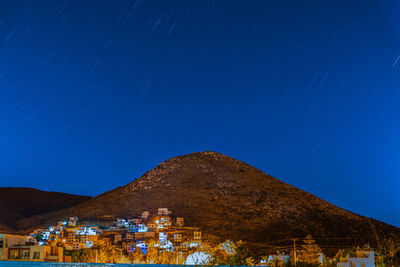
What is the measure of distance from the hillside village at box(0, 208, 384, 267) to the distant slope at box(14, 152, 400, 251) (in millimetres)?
3735

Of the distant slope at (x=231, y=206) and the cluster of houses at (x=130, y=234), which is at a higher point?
the distant slope at (x=231, y=206)

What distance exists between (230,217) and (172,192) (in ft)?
37.8

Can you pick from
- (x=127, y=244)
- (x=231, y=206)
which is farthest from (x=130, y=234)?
(x=231, y=206)

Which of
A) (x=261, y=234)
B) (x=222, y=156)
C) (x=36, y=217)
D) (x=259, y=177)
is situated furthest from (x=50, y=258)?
(x=222, y=156)

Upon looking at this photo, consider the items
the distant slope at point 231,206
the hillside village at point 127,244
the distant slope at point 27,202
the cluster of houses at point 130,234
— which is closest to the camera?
the hillside village at point 127,244

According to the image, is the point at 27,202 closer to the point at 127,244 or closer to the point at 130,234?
the point at 130,234

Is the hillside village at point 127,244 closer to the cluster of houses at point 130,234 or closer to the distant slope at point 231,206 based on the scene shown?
the cluster of houses at point 130,234

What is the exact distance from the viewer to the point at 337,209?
6888 cm

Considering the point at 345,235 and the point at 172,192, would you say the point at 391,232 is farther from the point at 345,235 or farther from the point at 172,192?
the point at 172,192

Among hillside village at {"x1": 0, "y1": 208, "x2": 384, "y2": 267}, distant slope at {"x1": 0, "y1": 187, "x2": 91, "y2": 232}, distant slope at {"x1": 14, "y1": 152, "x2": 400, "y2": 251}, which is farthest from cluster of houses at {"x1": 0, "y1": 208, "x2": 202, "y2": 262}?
distant slope at {"x1": 0, "y1": 187, "x2": 91, "y2": 232}

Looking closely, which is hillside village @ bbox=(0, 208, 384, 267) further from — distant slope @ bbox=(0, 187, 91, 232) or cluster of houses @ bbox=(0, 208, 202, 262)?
distant slope @ bbox=(0, 187, 91, 232)

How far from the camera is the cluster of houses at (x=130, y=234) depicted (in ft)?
152

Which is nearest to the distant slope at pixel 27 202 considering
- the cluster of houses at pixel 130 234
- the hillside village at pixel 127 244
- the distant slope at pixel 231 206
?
the distant slope at pixel 231 206

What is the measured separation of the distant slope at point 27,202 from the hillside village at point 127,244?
15.2 m
